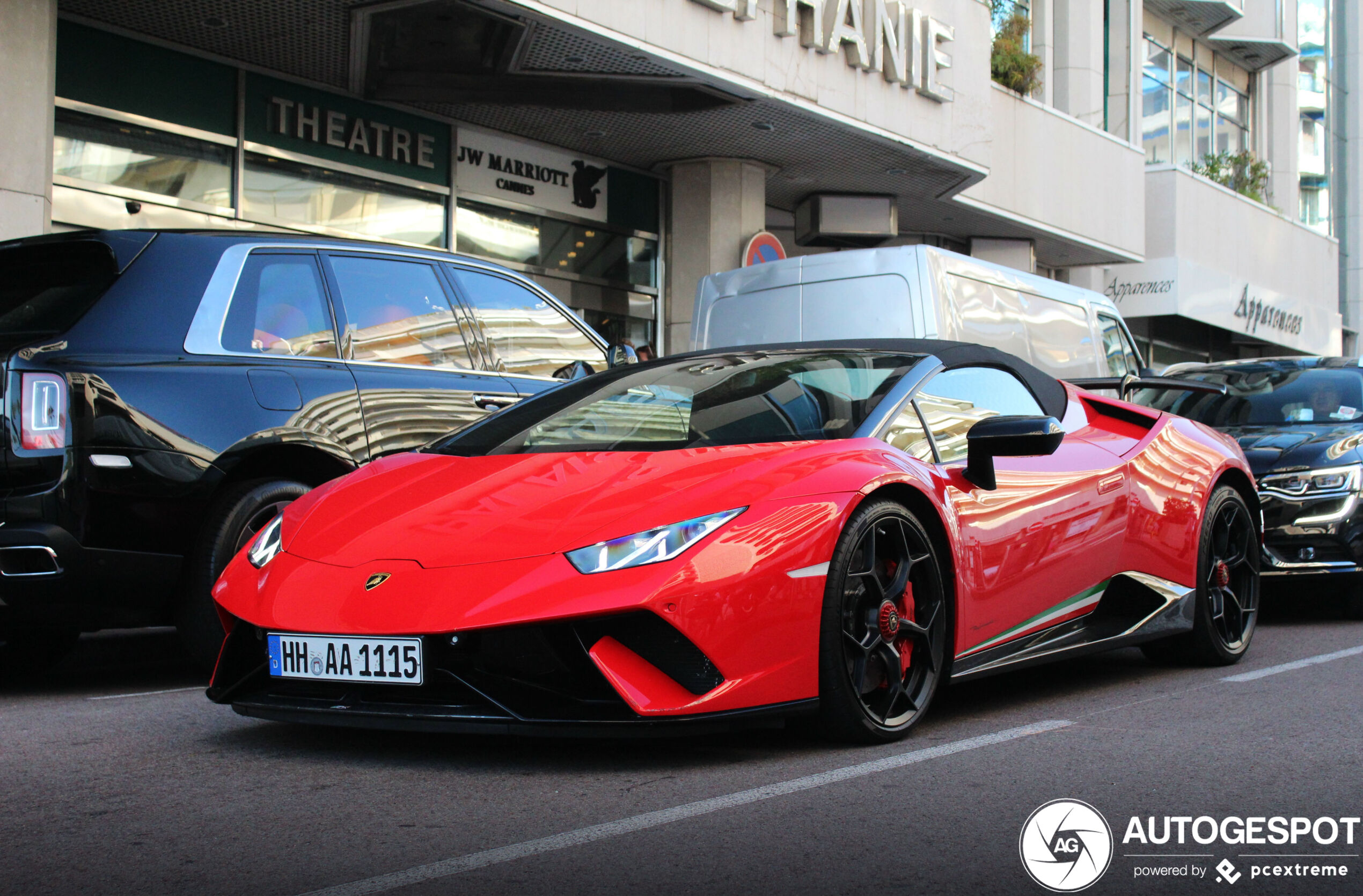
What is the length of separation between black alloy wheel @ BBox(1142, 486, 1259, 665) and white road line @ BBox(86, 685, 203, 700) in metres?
3.79

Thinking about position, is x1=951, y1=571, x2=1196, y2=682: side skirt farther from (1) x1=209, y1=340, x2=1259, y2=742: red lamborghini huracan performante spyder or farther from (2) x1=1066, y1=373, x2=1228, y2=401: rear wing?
(2) x1=1066, y1=373, x2=1228, y2=401: rear wing

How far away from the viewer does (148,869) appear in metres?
2.83

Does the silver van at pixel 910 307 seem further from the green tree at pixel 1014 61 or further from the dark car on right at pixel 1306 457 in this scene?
the green tree at pixel 1014 61

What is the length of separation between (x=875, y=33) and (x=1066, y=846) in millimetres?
13087

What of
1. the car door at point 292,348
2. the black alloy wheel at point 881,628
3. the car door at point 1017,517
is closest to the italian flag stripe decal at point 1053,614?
the car door at point 1017,517

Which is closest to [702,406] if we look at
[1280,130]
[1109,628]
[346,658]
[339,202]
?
[346,658]

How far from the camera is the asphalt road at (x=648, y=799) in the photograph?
110 inches

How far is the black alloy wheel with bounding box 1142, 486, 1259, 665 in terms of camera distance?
576 cm

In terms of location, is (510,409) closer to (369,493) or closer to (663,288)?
(369,493)

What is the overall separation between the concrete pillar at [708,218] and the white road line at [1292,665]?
33.1 ft

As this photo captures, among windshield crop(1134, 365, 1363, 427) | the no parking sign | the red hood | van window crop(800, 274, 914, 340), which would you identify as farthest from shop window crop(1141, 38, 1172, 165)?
the red hood

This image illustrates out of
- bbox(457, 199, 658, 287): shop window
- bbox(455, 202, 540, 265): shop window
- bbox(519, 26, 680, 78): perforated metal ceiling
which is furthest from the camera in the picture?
bbox(457, 199, 658, 287): shop window

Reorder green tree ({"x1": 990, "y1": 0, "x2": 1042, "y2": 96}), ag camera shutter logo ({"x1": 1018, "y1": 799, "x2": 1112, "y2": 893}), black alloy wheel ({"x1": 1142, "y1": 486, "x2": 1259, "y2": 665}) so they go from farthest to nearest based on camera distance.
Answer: green tree ({"x1": 990, "y1": 0, "x2": 1042, "y2": 96}) → black alloy wheel ({"x1": 1142, "y1": 486, "x2": 1259, "y2": 665}) → ag camera shutter logo ({"x1": 1018, "y1": 799, "x2": 1112, "y2": 893})

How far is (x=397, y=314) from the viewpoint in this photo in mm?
6090
